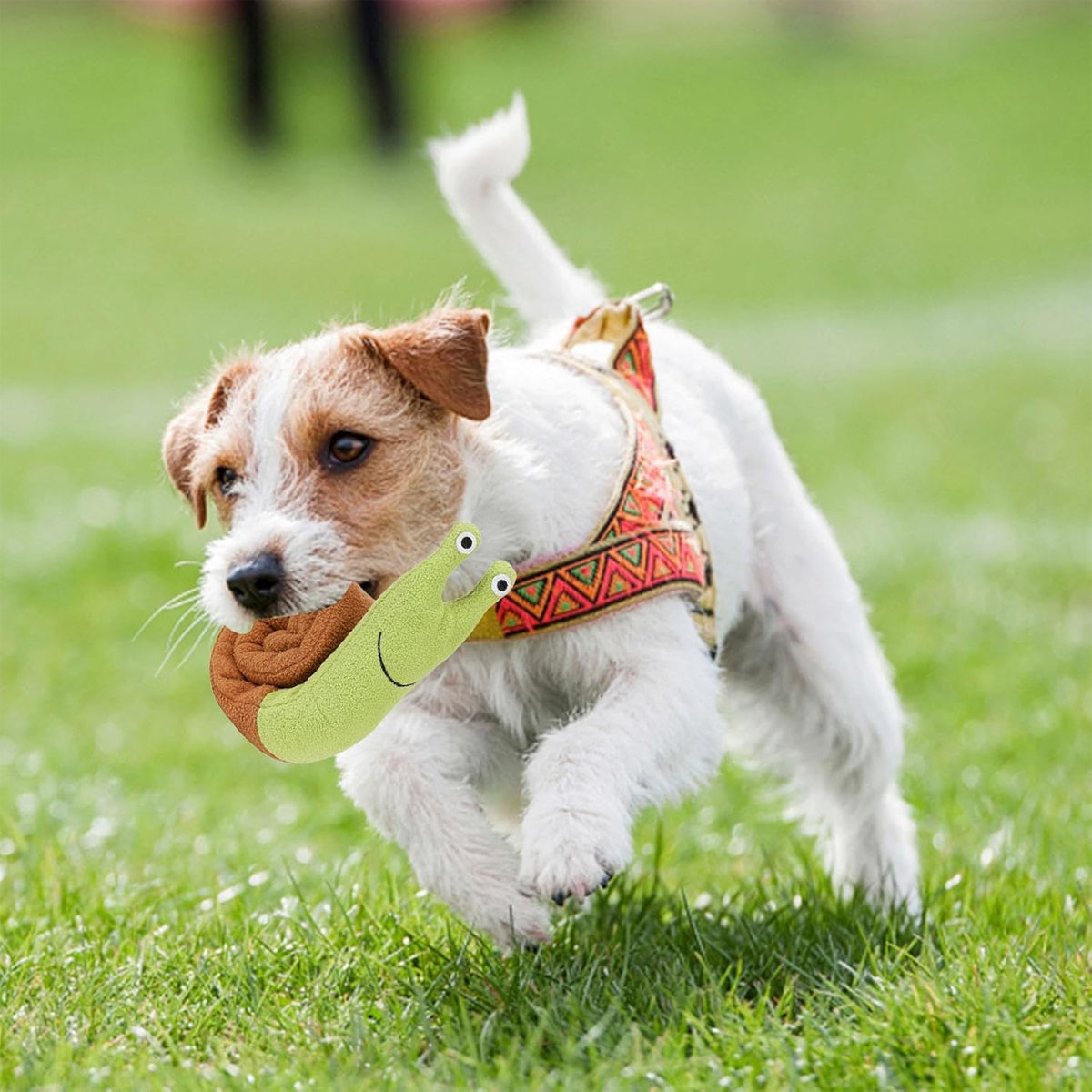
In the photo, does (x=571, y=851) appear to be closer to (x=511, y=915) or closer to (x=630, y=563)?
(x=511, y=915)

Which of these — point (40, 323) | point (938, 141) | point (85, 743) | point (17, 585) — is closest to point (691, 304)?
point (40, 323)

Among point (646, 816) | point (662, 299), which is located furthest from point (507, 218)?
point (646, 816)

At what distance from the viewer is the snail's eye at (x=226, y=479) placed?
3.56 meters

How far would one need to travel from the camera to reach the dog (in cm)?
334

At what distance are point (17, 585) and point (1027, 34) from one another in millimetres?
32148

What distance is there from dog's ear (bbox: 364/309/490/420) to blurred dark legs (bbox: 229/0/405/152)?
93.5ft

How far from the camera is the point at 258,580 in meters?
3.23

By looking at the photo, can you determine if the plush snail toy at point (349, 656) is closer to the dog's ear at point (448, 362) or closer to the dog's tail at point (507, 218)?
the dog's ear at point (448, 362)

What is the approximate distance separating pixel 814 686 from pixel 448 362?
1.66 m

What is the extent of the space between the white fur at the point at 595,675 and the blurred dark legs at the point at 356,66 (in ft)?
90.2

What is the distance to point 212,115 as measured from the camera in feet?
116

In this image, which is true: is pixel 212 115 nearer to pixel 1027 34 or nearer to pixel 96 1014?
pixel 1027 34

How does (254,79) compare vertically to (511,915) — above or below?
below

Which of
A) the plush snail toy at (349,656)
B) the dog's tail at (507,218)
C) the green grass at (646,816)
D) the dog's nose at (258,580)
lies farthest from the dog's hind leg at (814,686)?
the dog's nose at (258,580)
